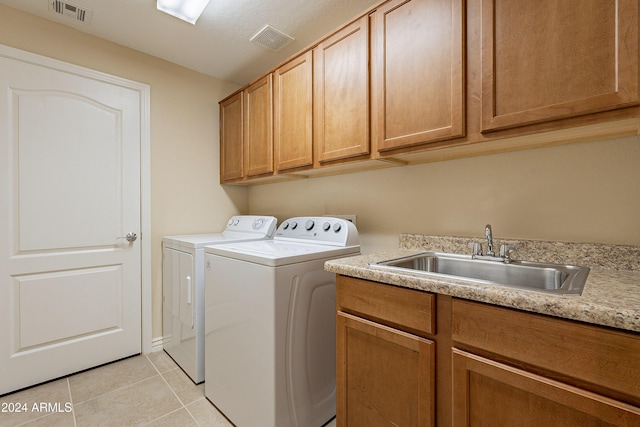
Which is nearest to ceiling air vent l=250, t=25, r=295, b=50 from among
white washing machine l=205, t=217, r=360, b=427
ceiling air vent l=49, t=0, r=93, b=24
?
ceiling air vent l=49, t=0, r=93, b=24

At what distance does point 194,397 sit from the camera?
1.77m

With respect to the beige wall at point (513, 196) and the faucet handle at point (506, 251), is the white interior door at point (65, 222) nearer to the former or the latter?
the beige wall at point (513, 196)

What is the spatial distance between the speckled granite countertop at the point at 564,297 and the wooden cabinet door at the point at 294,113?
860 millimetres

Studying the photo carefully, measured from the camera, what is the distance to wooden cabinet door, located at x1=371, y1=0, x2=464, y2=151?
3.84ft

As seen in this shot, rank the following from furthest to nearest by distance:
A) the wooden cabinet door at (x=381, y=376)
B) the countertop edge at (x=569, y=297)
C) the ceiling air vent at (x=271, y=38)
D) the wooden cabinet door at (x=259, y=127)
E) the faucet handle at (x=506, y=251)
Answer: the wooden cabinet door at (x=259, y=127) → the ceiling air vent at (x=271, y=38) → the faucet handle at (x=506, y=251) → the wooden cabinet door at (x=381, y=376) → the countertop edge at (x=569, y=297)

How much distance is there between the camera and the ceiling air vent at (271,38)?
1.98 metres

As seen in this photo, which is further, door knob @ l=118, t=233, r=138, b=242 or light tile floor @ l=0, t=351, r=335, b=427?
door knob @ l=118, t=233, r=138, b=242

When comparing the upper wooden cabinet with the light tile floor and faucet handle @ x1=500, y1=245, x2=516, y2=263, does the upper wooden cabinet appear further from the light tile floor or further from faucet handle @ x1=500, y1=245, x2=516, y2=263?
the light tile floor

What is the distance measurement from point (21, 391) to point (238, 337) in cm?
157

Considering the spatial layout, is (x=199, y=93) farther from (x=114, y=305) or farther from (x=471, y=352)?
(x=471, y=352)

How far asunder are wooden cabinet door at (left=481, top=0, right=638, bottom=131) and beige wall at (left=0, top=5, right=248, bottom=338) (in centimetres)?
233

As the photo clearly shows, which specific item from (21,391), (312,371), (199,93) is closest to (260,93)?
(199,93)

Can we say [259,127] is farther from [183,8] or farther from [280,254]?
[280,254]

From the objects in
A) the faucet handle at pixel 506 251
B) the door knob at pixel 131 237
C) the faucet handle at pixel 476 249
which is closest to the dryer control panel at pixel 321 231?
the faucet handle at pixel 476 249
